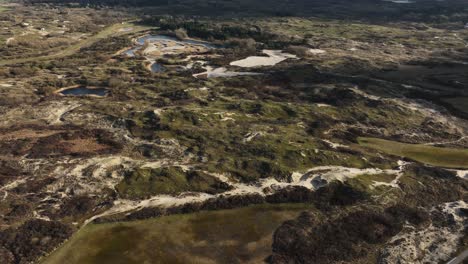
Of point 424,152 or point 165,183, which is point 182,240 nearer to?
point 165,183

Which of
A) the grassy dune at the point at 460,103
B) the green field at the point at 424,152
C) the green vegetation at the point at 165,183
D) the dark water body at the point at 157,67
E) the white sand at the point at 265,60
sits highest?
the white sand at the point at 265,60

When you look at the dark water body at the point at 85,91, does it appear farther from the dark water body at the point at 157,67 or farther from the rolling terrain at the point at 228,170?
the dark water body at the point at 157,67

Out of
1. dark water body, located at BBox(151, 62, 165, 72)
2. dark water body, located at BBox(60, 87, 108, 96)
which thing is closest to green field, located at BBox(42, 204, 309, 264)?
dark water body, located at BBox(60, 87, 108, 96)

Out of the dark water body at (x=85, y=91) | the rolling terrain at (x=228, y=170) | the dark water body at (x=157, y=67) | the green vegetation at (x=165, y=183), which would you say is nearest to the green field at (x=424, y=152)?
the rolling terrain at (x=228, y=170)

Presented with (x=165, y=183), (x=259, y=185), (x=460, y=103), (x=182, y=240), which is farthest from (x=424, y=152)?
(x=182, y=240)

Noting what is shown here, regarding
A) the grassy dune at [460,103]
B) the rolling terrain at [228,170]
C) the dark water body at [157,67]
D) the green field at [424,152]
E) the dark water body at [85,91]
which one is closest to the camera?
the rolling terrain at [228,170]

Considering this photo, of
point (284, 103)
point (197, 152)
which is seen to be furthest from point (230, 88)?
point (197, 152)

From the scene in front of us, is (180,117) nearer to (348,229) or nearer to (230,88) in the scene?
(230,88)
